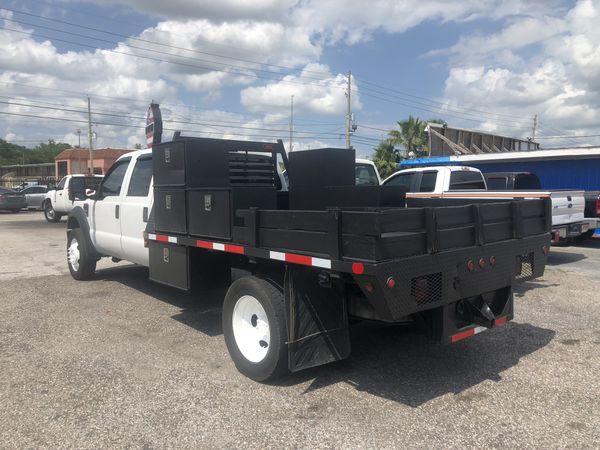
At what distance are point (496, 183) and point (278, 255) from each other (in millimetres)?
10770

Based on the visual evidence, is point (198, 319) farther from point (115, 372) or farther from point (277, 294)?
point (277, 294)

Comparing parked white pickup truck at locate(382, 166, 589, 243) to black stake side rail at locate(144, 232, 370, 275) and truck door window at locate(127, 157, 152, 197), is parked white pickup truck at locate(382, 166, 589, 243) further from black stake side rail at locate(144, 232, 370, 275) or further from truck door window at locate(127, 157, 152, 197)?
black stake side rail at locate(144, 232, 370, 275)

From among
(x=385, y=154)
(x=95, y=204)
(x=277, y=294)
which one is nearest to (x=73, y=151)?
(x=385, y=154)

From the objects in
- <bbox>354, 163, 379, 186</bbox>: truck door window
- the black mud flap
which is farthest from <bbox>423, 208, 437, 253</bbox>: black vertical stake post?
<bbox>354, 163, 379, 186</bbox>: truck door window

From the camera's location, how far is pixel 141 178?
22.8ft

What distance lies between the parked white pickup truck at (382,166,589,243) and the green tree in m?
17.8

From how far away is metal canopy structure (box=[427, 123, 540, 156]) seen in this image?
21969 millimetres

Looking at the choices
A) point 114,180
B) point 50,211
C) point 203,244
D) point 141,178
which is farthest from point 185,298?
point 50,211

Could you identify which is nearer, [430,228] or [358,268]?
[358,268]

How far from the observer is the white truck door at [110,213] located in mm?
7414

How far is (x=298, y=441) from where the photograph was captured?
3373 millimetres

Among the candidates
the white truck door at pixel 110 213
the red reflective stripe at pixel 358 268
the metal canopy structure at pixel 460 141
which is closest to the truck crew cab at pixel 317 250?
the red reflective stripe at pixel 358 268

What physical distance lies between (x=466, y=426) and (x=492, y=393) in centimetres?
68

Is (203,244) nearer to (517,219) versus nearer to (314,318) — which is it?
(314,318)
